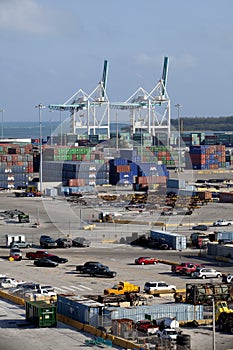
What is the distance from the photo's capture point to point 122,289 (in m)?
20.3

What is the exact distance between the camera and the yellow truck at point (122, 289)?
789 inches

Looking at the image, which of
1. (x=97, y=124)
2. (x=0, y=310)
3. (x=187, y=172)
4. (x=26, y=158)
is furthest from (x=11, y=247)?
(x=97, y=124)

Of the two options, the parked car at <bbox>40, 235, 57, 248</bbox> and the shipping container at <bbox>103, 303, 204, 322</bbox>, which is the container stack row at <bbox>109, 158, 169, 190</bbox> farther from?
the shipping container at <bbox>103, 303, 204, 322</bbox>

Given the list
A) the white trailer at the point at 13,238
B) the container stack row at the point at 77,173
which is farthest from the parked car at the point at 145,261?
the container stack row at the point at 77,173

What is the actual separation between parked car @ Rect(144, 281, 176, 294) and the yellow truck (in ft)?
0.88

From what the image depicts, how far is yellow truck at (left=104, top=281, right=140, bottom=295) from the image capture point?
65.7ft

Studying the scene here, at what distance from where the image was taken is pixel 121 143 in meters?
81.6

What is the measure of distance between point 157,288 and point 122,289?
2.63 feet

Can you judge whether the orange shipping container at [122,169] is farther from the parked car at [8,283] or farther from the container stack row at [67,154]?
the parked car at [8,283]

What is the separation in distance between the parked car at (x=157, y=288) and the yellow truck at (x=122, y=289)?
269mm

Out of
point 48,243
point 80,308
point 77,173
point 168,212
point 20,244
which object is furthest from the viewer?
point 77,173

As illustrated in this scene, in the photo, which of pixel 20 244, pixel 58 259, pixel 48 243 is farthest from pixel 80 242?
pixel 58 259

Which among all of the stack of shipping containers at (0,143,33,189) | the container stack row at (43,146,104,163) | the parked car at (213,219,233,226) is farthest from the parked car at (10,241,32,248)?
the container stack row at (43,146,104,163)

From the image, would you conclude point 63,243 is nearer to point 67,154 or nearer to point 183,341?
point 183,341
